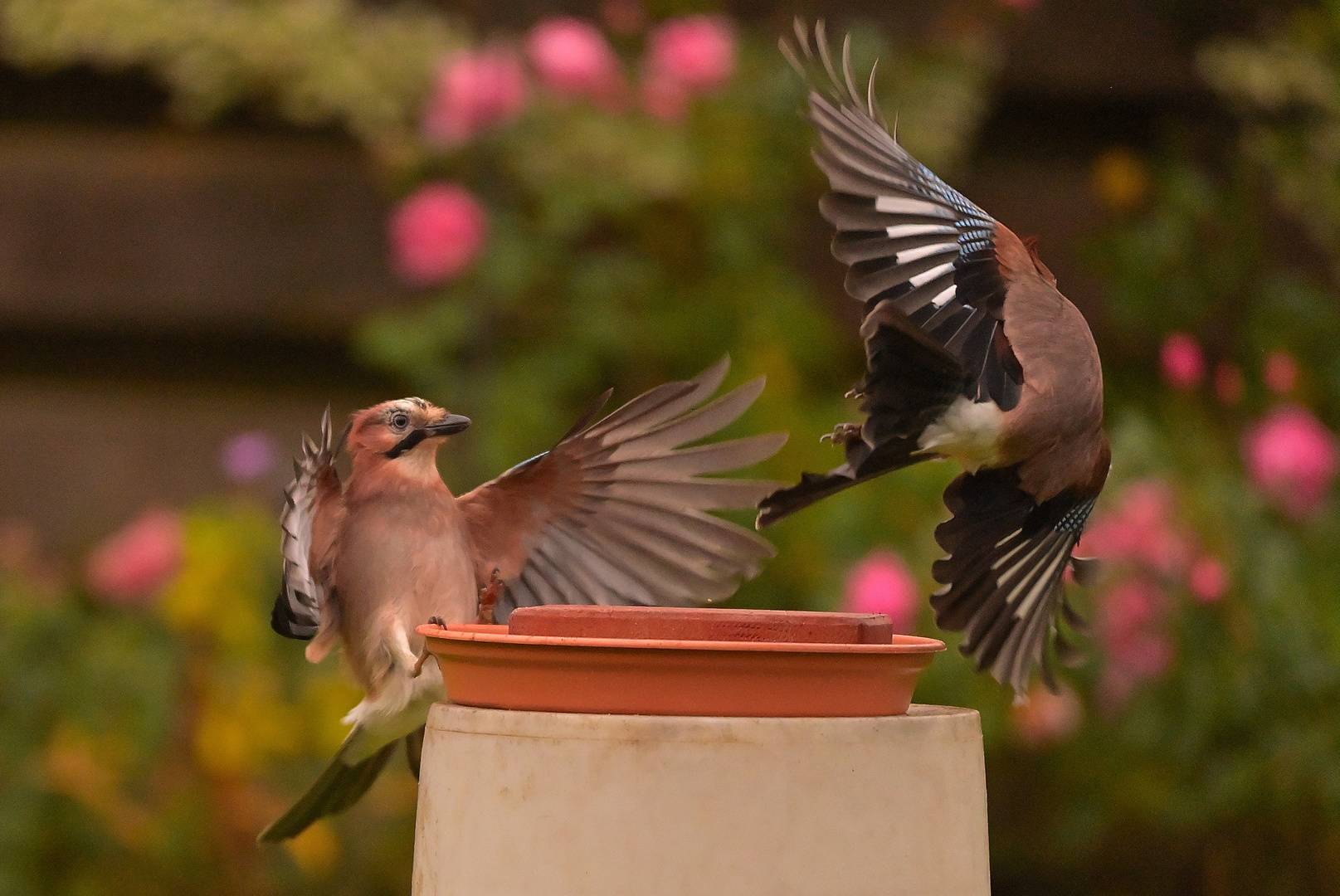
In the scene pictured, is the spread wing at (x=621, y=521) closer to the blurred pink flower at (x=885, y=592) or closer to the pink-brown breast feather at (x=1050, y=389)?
the pink-brown breast feather at (x=1050, y=389)

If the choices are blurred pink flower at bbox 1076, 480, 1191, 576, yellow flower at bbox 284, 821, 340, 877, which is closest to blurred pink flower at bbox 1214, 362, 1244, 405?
blurred pink flower at bbox 1076, 480, 1191, 576

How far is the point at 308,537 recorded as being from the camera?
170 cm

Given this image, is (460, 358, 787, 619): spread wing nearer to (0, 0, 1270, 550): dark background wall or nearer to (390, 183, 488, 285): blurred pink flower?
(390, 183, 488, 285): blurred pink flower

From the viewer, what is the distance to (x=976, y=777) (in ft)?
4.05

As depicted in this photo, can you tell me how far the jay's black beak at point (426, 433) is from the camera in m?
1.83

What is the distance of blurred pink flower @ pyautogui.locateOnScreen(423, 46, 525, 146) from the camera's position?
323 centimetres

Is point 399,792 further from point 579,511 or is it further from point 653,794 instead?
point 653,794

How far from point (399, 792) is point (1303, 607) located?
180 cm

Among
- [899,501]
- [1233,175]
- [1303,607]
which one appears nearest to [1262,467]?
[1303,607]

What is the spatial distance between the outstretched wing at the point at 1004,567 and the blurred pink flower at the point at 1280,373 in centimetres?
153

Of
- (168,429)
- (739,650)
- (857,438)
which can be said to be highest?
(168,429)

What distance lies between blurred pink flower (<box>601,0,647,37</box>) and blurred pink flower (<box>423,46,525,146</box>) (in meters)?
0.39

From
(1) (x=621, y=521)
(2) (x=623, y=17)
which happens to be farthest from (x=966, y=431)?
(2) (x=623, y=17)

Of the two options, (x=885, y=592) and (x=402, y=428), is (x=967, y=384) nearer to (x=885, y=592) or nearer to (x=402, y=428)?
(x=402, y=428)
